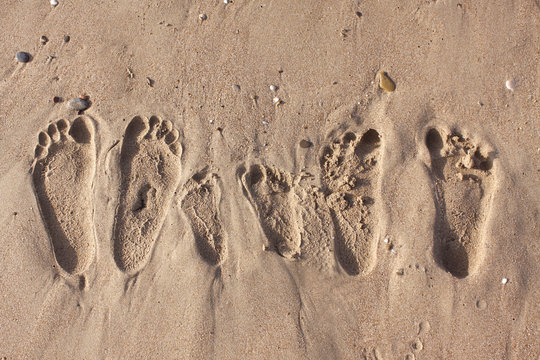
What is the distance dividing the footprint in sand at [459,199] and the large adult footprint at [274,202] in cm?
114

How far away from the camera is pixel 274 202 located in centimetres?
275

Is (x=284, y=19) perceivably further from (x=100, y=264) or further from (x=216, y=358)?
(x=216, y=358)

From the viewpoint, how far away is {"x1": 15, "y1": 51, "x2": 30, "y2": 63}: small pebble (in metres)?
2.88

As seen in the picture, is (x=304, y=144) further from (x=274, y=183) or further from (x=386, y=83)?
(x=386, y=83)

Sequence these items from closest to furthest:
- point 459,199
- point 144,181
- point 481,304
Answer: point 481,304 < point 459,199 < point 144,181

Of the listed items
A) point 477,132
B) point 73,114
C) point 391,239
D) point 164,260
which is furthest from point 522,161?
point 73,114

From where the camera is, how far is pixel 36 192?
2805 mm

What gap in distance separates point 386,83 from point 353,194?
3.08 ft

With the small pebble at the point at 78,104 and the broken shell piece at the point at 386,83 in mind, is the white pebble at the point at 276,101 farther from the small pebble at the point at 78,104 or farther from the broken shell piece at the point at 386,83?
the small pebble at the point at 78,104

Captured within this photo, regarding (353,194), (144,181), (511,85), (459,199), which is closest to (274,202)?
(353,194)

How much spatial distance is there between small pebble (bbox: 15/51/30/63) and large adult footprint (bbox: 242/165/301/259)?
2131 millimetres

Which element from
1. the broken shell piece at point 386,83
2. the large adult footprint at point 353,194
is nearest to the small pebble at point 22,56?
the large adult footprint at point 353,194

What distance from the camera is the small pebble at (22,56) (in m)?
2.88

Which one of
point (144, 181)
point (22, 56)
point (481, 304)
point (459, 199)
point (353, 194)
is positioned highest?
point (22, 56)
